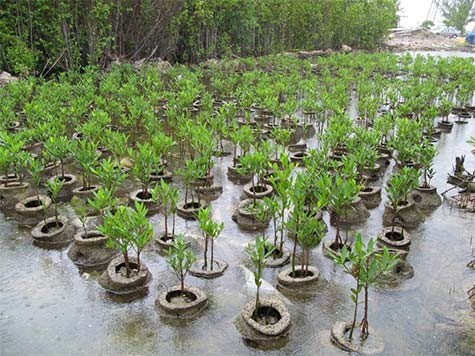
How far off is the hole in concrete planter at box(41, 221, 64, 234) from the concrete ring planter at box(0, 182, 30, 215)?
3.32 feet

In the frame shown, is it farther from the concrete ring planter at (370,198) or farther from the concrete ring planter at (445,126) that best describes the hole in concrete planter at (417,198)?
the concrete ring planter at (445,126)

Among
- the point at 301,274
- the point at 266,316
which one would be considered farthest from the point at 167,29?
the point at 266,316

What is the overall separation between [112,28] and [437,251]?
17644 mm

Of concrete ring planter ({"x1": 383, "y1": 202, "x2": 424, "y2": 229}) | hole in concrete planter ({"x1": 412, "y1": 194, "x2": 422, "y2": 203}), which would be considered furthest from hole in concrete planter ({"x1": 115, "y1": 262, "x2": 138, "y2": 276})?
hole in concrete planter ({"x1": 412, "y1": 194, "x2": 422, "y2": 203})

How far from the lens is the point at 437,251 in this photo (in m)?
6.50

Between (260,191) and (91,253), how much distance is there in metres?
3.05

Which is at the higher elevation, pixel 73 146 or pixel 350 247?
pixel 73 146

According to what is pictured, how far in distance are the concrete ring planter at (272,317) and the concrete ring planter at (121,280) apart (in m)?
1.31

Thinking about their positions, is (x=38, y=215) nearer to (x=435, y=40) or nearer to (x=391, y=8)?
(x=391, y=8)

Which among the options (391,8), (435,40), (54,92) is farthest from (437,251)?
(435,40)

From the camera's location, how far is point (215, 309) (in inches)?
204

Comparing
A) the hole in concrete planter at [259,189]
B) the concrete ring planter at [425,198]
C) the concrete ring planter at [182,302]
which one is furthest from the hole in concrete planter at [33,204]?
the concrete ring planter at [425,198]

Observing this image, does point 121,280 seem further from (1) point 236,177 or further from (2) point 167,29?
(2) point 167,29

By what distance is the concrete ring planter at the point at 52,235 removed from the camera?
6.50m
